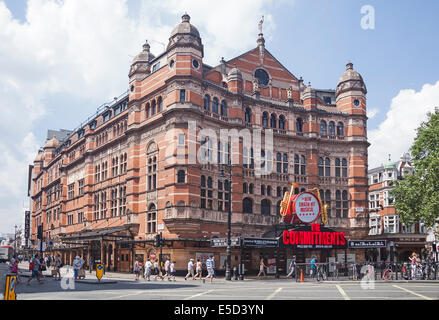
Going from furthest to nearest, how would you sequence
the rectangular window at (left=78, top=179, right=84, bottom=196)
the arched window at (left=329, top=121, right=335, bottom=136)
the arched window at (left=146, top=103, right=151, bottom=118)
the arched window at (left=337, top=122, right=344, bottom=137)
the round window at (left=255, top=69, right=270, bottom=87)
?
the rectangular window at (left=78, top=179, right=84, bottom=196), the arched window at (left=337, top=122, right=344, bottom=137), the arched window at (left=329, top=121, right=335, bottom=136), the round window at (left=255, top=69, right=270, bottom=87), the arched window at (left=146, top=103, right=151, bottom=118)

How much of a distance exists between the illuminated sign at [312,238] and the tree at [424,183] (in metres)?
7.17

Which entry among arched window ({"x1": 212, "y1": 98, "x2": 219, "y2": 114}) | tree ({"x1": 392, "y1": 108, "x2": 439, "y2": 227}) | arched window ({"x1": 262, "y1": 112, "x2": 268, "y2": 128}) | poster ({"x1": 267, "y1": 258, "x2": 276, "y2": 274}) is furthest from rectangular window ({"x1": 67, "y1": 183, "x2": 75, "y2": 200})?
tree ({"x1": 392, "y1": 108, "x2": 439, "y2": 227})

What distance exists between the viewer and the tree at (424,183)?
38.8 metres

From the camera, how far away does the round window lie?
53.1 meters

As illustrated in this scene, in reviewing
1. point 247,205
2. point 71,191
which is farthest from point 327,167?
point 71,191

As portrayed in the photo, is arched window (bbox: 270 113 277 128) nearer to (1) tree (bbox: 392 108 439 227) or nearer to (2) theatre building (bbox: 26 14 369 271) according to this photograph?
(2) theatre building (bbox: 26 14 369 271)

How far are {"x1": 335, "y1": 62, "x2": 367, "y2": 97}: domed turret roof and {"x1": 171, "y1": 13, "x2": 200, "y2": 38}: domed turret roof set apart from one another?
64.1ft

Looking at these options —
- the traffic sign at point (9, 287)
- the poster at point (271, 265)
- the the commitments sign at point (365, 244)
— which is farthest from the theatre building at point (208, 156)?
the traffic sign at point (9, 287)

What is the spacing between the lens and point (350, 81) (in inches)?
2185

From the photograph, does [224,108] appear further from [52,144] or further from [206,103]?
[52,144]

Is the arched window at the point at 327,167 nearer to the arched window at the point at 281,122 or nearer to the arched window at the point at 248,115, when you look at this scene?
the arched window at the point at 281,122

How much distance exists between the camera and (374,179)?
72938 mm
